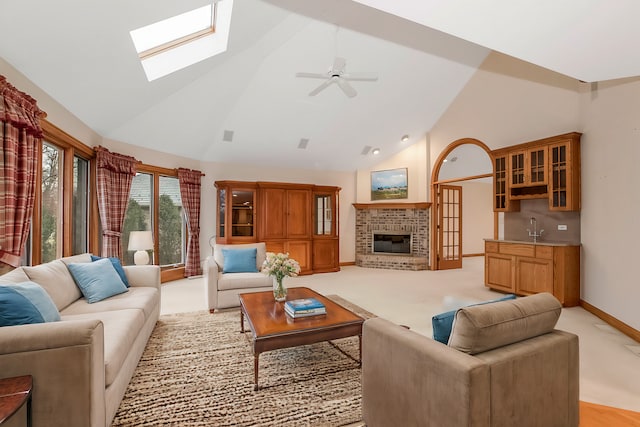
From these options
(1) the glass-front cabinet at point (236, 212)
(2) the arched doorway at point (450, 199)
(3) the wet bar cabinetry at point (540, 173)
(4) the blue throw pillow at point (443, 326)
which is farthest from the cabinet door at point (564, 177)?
(1) the glass-front cabinet at point (236, 212)

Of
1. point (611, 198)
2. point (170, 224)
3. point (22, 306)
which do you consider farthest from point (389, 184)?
point (22, 306)

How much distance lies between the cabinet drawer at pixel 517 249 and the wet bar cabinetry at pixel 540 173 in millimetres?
664

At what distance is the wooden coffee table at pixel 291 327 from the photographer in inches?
87.4

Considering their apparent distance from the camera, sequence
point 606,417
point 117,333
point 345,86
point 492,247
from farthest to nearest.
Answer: point 492,247
point 345,86
point 117,333
point 606,417

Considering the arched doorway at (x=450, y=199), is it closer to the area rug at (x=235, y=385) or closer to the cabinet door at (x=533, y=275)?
the cabinet door at (x=533, y=275)

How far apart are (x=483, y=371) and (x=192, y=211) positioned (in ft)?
19.4

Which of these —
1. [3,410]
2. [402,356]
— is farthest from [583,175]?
[3,410]

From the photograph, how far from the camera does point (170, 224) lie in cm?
605

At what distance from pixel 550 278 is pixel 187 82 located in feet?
19.2

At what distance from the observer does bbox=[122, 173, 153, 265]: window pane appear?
5.25 m

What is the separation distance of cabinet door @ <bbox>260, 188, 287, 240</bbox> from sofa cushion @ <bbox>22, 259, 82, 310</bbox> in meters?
3.85

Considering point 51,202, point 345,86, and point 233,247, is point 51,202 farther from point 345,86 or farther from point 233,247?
point 345,86

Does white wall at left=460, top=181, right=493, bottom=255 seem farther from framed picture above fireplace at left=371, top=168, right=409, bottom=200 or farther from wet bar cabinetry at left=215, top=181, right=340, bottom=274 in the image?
wet bar cabinetry at left=215, top=181, right=340, bottom=274

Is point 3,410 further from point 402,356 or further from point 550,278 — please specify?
point 550,278
